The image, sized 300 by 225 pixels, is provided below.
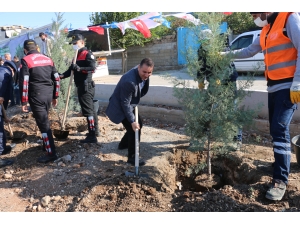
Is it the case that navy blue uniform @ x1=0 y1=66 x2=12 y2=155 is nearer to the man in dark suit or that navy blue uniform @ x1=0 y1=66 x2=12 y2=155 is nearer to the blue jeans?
the man in dark suit

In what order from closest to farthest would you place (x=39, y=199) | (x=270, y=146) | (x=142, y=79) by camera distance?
(x=39, y=199)
(x=142, y=79)
(x=270, y=146)

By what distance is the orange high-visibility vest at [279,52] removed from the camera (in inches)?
111

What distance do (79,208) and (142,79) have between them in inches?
72.4

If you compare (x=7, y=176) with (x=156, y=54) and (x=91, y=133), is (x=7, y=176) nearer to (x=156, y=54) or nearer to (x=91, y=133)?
(x=91, y=133)

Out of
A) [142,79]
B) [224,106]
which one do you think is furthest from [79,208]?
[224,106]

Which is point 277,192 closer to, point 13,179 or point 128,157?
point 128,157

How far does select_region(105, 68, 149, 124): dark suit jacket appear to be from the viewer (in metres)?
3.59

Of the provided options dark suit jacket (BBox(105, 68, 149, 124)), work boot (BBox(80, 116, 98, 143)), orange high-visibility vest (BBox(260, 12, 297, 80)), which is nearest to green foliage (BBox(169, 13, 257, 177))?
orange high-visibility vest (BBox(260, 12, 297, 80))

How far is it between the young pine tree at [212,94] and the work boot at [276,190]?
0.75 m

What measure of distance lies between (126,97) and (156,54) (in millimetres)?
13366

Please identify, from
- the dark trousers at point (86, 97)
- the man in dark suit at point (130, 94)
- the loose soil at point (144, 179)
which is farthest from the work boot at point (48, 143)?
the man in dark suit at point (130, 94)

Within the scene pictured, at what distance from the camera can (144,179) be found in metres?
3.36

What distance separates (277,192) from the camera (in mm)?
2869

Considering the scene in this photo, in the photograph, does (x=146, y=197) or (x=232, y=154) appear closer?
(x=146, y=197)
